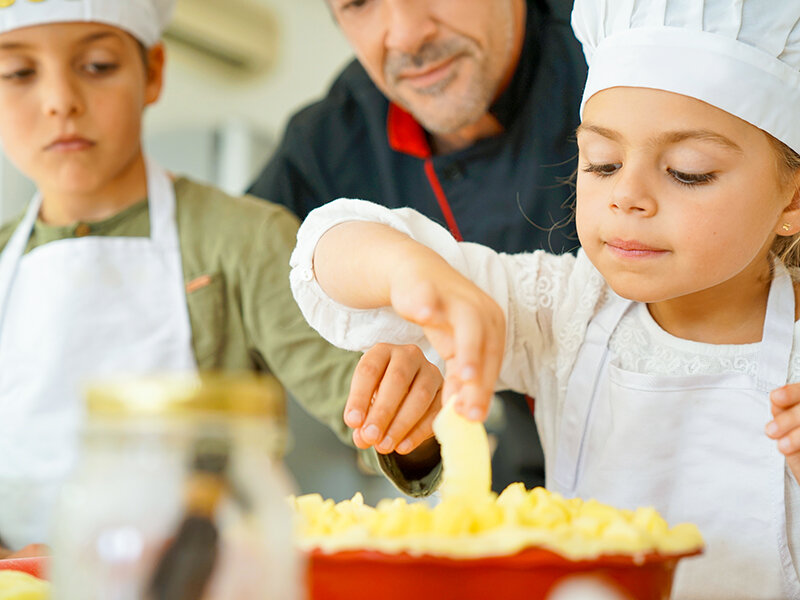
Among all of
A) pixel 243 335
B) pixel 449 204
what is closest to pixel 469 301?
pixel 243 335

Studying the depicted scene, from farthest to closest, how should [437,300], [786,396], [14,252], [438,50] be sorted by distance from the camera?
[438,50]
[14,252]
[786,396]
[437,300]

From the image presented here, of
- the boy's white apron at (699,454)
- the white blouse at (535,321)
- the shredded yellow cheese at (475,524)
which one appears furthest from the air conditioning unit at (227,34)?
the shredded yellow cheese at (475,524)

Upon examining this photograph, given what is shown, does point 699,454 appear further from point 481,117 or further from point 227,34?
point 227,34

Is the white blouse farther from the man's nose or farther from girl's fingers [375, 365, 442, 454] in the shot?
the man's nose

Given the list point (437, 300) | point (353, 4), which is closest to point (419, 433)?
point (437, 300)

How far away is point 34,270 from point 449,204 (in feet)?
2.00

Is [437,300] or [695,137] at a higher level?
[695,137]

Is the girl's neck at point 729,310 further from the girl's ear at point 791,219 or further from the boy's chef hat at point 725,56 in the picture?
the boy's chef hat at point 725,56

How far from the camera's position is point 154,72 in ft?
4.16

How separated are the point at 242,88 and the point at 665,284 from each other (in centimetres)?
286

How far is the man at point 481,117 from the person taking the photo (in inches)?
51.4

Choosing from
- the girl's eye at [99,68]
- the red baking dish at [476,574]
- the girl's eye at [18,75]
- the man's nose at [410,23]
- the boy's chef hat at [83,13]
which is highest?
the man's nose at [410,23]

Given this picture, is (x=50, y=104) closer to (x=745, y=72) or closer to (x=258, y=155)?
(x=745, y=72)

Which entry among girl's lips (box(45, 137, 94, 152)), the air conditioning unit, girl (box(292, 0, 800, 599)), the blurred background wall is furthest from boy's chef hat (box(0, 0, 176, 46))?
the air conditioning unit
